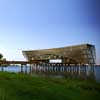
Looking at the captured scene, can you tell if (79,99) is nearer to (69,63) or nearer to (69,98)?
(69,98)

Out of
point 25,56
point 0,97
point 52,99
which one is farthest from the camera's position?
point 25,56

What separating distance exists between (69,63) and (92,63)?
2.89 metres

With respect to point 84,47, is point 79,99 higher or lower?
lower

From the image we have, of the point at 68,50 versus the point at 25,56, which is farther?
the point at 25,56

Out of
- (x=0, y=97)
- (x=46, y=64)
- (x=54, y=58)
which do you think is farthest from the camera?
(x=54, y=58)

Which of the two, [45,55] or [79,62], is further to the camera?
[45,55]

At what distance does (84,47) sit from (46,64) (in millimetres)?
5330

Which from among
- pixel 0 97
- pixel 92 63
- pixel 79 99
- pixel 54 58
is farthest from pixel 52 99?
pixel 54 58

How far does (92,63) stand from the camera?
19047mm

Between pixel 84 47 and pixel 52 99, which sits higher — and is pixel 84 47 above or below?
above

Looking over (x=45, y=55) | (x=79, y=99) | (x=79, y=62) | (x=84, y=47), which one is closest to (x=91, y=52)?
(x=84, y=47)

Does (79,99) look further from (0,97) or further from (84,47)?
(84,47)

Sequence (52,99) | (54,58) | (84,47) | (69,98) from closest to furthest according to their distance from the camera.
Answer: (52,99)
(69,98)
(84,47)
(54,58)

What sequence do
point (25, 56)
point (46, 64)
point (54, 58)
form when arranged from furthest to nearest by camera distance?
point (25, 56) < point (54, 58) < point (46, 64)
